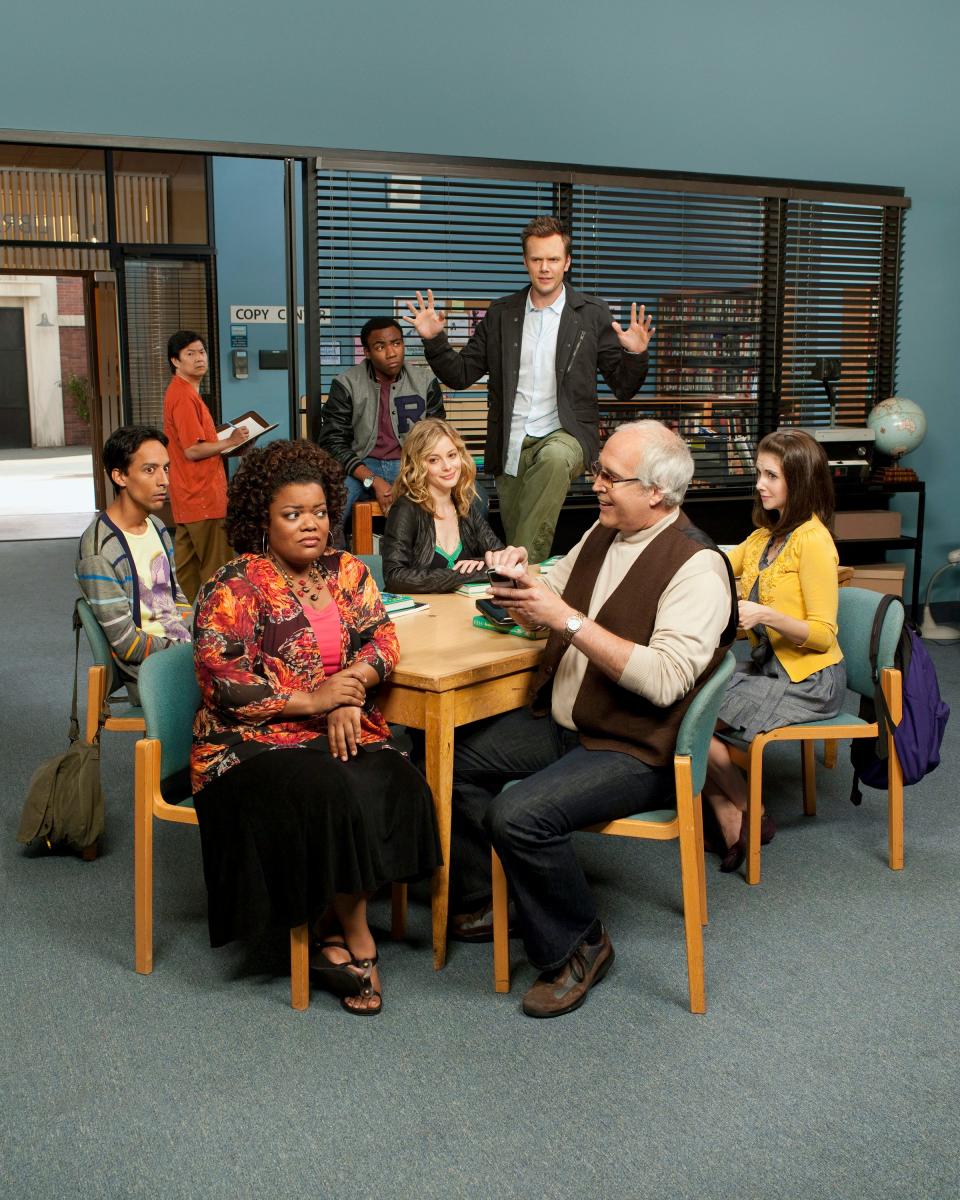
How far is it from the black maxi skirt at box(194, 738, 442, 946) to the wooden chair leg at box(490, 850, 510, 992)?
0.25 meters

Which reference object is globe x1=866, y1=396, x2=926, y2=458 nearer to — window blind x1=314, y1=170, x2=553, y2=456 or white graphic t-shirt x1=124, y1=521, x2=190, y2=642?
window blind x1=314, y1=170, x2=553, y2=456

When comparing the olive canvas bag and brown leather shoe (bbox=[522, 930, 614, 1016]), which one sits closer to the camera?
brown leather shoe (bbox=[522, 930, 614, 1016])

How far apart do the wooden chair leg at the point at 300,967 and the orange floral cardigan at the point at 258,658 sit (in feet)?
1.37

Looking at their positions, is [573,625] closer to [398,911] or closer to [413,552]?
[398,911]

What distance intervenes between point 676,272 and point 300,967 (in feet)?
16.5

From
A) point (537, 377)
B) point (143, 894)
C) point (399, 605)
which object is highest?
point (537, 377)

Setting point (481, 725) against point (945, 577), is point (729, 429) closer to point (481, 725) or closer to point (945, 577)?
point (945, 577)

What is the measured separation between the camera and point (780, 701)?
360 centimetres

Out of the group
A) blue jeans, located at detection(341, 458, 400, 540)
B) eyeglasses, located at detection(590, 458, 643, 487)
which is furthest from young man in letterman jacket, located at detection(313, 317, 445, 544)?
eyeglasses, located at detection(590, 458, 643, 487)

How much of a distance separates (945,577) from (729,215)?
262cm

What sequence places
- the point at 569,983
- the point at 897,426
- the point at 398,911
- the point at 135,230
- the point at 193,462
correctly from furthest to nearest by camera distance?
the point at 135,230 < the point at 897,426 < the point at 193,462 < the point at 398,911 < the point at 569,983

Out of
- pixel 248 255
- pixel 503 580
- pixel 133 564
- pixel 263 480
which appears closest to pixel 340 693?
pixel 503 580

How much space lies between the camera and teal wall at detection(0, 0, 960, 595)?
20.0ft

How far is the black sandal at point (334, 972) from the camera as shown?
110 inches
